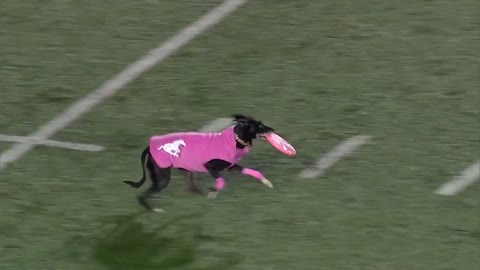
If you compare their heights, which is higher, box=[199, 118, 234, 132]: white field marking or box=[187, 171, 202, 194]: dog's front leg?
box=[199, 118, 234, 132]: white field marking

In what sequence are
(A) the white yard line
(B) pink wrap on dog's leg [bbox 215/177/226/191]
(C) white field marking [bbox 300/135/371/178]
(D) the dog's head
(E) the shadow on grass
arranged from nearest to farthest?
(E) the shadow on grass, (D) the dog's head, (B) pink wrap on dog's leg [bbox 215/177/226/191], (C) white field marking [bbox 300/135/371/178], (A) the white yard line

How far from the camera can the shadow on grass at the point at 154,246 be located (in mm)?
5871

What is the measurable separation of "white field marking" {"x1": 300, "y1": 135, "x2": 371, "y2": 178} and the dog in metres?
0.49

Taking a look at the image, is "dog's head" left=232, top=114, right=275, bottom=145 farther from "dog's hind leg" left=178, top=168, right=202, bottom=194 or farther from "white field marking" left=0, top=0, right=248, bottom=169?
"white field marking" left=0, top=0, right=248, bottom=169

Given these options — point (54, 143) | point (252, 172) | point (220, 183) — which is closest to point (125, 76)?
point (54, 143)

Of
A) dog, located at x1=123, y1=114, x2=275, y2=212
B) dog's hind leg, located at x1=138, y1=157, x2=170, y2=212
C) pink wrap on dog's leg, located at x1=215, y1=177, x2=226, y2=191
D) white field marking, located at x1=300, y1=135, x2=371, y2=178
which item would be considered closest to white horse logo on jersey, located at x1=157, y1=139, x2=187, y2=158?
dog, located at x1=123, y1=114, x2=275, y2=212

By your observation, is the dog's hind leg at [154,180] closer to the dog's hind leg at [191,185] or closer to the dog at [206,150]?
the dog at [206,150]

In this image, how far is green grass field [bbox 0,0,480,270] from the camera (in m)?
5.95

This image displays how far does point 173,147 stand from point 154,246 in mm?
559

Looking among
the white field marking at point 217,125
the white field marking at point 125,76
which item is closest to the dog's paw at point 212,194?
the white field marking at point 217,125

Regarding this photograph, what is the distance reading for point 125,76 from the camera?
796 cm

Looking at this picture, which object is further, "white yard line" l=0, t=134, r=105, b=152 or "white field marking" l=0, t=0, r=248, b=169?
"white field marking" l=0, t=0, r=248, b=169

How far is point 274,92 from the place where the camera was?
7.52 metres

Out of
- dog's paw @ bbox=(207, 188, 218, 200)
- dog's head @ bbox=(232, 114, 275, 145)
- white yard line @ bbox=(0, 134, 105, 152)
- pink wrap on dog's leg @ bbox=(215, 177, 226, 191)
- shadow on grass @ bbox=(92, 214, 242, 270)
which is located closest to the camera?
shadow on grass @ bbox=(92, 214, 242, 270)
